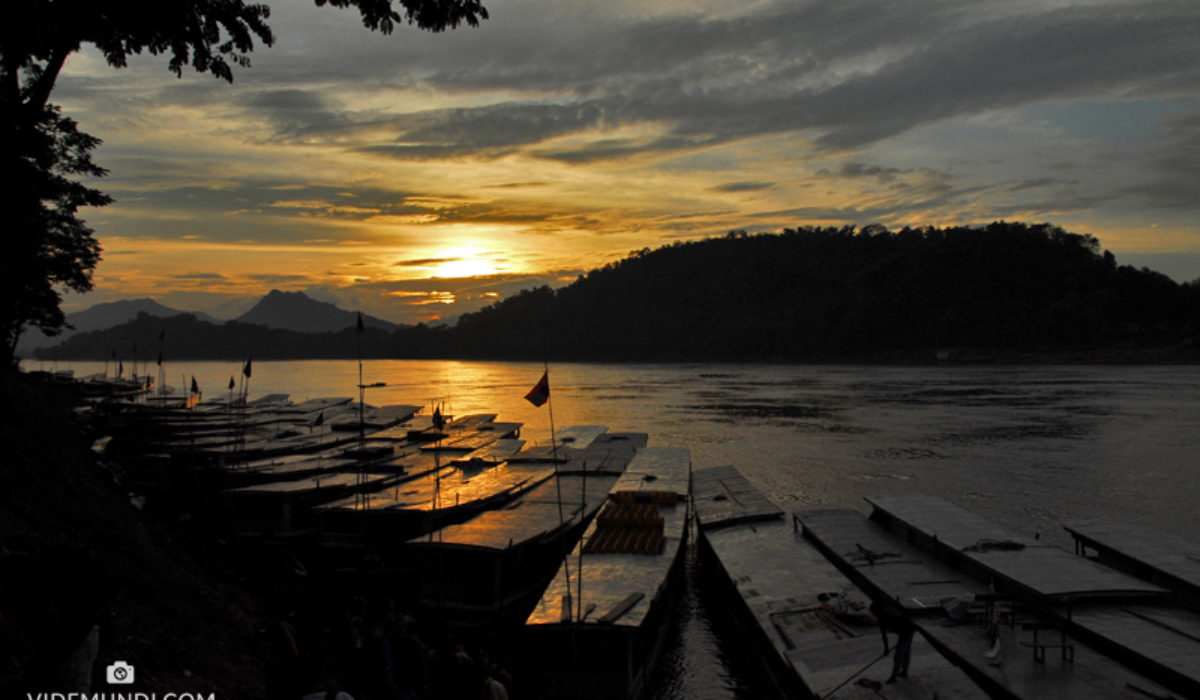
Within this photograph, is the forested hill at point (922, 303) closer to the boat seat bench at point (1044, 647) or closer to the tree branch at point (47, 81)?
the boat seat bench at point (1044, 647)

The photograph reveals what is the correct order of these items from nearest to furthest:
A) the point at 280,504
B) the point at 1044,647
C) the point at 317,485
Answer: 1. the point at 1044,647
2. the point at 280,504
3. the point at 317,485

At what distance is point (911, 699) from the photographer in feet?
35.8

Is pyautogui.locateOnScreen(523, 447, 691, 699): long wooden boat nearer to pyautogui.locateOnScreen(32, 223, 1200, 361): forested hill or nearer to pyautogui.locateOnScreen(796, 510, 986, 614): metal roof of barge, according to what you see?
pyautogui.locateOnScreen(796, 510, 986, 614): metal roof of barge

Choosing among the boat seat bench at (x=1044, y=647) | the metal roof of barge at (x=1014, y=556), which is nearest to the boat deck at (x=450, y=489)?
the metal roof of barge at (x=1014, y=556)

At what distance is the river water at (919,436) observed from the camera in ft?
100

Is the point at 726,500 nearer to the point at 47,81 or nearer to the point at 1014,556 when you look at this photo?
the point at 1014,556

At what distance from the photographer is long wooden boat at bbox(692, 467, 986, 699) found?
11562 millimetres

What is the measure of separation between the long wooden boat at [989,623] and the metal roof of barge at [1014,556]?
0.10 meters

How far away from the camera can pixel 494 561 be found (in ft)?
58.1

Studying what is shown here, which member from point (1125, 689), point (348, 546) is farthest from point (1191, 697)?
point (348, 546)

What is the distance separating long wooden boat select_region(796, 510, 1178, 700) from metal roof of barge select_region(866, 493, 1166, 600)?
105mm

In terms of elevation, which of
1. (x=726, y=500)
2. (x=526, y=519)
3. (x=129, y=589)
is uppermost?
(x=129, y=589)

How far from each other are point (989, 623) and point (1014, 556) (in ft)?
12.8

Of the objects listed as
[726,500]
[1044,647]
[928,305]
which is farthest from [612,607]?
[928,305]
